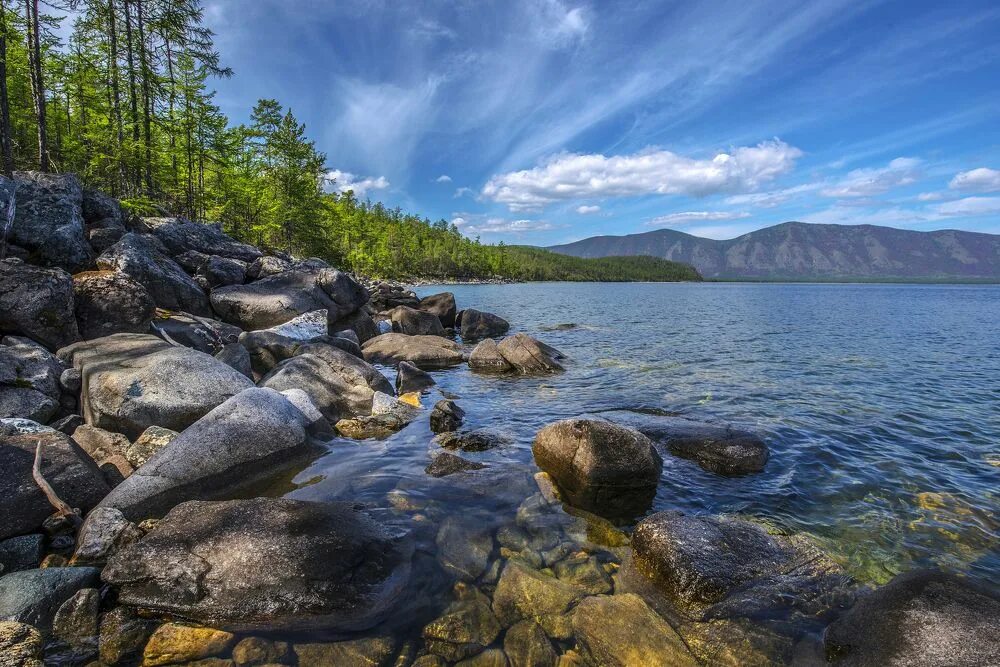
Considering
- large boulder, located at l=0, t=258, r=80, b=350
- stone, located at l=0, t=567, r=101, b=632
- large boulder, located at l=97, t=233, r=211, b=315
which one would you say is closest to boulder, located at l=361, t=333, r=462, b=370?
large boulder, located at l=97, t=233, r=211, b=315

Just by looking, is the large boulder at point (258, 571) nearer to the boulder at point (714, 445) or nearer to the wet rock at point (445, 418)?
the wet rock at point (445, 418)

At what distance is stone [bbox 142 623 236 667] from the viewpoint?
459 cm

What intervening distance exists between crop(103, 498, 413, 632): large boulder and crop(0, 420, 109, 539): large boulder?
1.74m

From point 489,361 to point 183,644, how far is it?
16.5m

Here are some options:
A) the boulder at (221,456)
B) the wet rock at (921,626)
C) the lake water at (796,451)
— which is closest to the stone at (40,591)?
the boulder at (221,456)

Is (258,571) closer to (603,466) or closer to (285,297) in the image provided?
(603,466)

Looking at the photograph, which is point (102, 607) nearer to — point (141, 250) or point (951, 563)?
point (951, 563)

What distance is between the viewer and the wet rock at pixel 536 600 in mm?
5410

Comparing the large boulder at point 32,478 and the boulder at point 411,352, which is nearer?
the large boulder at point 32,478

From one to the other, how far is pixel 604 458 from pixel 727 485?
272cm

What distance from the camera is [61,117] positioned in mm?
32375

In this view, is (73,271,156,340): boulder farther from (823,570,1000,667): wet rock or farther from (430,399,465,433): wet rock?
(823,570,1000,667): wet rock

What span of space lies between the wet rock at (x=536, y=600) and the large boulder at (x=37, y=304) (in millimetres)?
12180

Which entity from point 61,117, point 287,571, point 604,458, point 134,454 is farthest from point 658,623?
point 61,117
